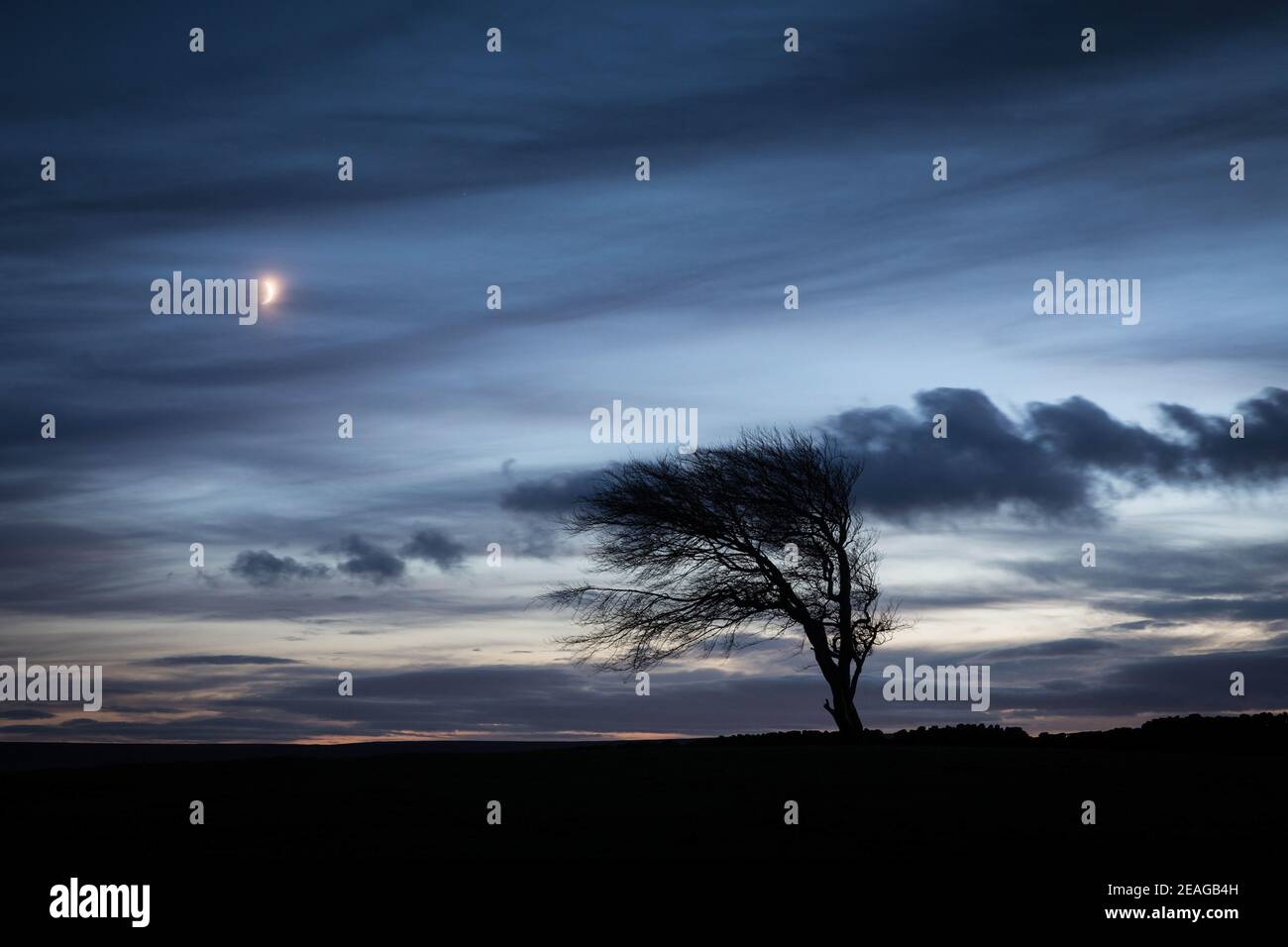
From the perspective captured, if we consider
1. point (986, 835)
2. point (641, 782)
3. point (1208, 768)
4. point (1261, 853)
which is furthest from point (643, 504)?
point (1261, 853)

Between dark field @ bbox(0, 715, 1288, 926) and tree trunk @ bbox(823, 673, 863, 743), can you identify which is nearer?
dark field @ bbox(0, 715, 1288, 926)

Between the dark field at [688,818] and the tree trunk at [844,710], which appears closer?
the dark field at [688,818]

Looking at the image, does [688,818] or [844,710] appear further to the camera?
[844,710]

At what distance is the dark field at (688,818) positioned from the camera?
15.2 metres

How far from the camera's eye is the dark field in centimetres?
1520

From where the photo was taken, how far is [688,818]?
18.5 meters

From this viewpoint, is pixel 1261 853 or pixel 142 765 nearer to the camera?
pixel 1261 853

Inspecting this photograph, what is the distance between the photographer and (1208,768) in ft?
77.6
